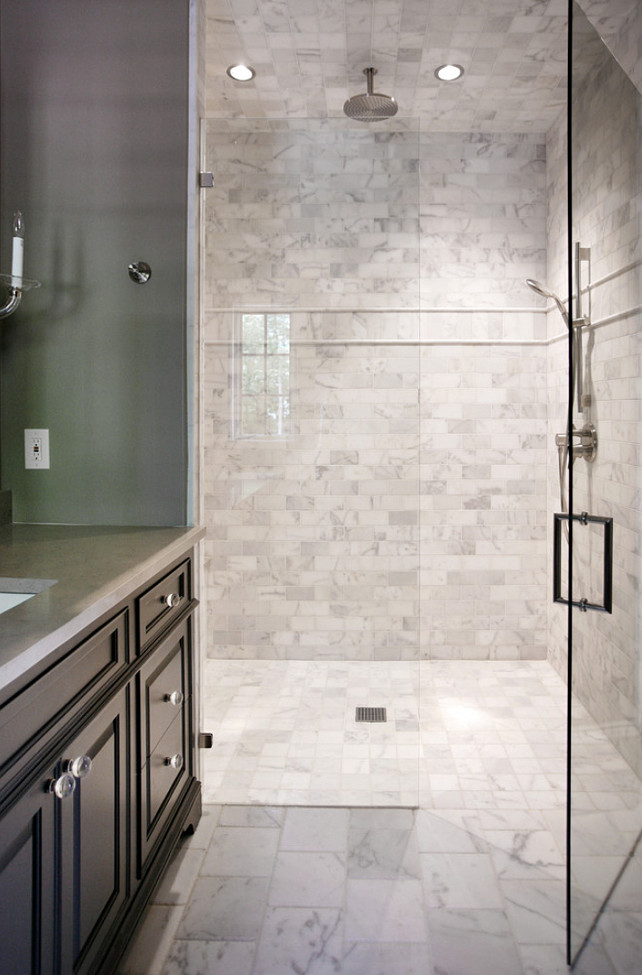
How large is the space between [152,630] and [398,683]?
1051 millimetres

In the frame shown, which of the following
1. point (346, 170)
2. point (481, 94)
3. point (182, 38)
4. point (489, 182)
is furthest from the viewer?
point (489, 182)

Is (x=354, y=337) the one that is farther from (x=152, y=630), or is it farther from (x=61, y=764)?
(x=61, y=764)

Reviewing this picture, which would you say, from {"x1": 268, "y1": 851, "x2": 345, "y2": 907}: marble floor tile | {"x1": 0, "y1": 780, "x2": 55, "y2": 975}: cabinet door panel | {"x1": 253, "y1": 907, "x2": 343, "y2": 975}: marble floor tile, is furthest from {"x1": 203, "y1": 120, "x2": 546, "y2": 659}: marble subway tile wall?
{"x1": 0, "y1": 780, "x2": 55, "y2": 975}: cabinet door panel

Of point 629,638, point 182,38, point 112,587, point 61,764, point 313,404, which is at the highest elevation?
point 182,38

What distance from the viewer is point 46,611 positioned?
43.3 inches

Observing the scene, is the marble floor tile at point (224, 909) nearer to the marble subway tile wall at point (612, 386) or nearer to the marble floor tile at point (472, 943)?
the marble floor tile at point (472, 943)

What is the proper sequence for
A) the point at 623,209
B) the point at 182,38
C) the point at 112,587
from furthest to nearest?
1. the point at 182,38
2. the point at 623,209
3. the point at 112,587

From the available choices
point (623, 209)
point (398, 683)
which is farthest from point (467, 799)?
point (623, 209)

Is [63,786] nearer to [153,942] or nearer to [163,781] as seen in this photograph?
[163,781]

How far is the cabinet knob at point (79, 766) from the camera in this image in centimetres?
110

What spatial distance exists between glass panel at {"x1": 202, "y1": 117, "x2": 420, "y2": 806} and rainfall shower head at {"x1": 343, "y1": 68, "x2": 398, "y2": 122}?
0.05 m

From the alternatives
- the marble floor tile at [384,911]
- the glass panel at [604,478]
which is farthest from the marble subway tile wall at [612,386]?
the marble floor tile at [384,911]

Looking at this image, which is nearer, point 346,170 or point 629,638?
point 629,638

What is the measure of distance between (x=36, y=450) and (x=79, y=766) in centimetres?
113
